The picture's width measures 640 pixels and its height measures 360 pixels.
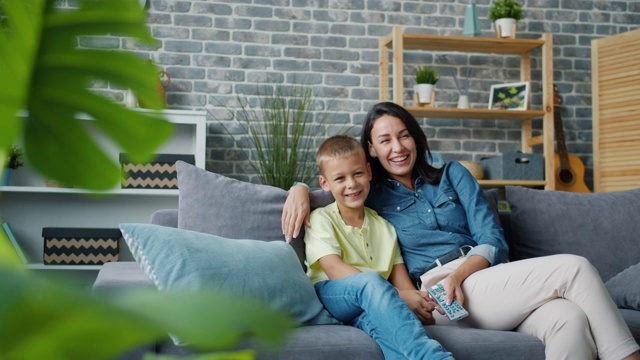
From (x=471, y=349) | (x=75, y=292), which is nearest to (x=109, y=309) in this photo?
(x=75, y=292)

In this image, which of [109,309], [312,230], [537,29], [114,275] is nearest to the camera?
[109,309]

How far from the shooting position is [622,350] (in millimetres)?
1777

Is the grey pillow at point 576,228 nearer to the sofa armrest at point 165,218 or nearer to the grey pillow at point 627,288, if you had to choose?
the grey pillow at point 627,288

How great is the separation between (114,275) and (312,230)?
0.60m

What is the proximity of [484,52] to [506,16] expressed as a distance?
270 millimetres

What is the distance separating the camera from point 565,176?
441cm

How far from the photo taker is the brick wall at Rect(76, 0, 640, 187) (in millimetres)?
4164

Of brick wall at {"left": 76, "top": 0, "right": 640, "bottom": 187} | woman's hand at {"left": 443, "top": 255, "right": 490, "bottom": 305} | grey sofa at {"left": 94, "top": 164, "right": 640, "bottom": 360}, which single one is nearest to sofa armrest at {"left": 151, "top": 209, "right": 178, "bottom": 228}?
grey sofa at {"left": 94, "top": 164, "right": 640, "bottom": 360}

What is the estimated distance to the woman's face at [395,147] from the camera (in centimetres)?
235

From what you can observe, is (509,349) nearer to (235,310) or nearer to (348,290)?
(348,290)

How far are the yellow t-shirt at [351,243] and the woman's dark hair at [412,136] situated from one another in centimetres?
23

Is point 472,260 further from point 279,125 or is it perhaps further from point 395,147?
point 279,125

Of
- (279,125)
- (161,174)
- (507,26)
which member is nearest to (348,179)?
(161,174)

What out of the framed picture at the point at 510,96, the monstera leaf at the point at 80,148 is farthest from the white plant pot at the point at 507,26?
the monstera leaf at the point at 80,148
